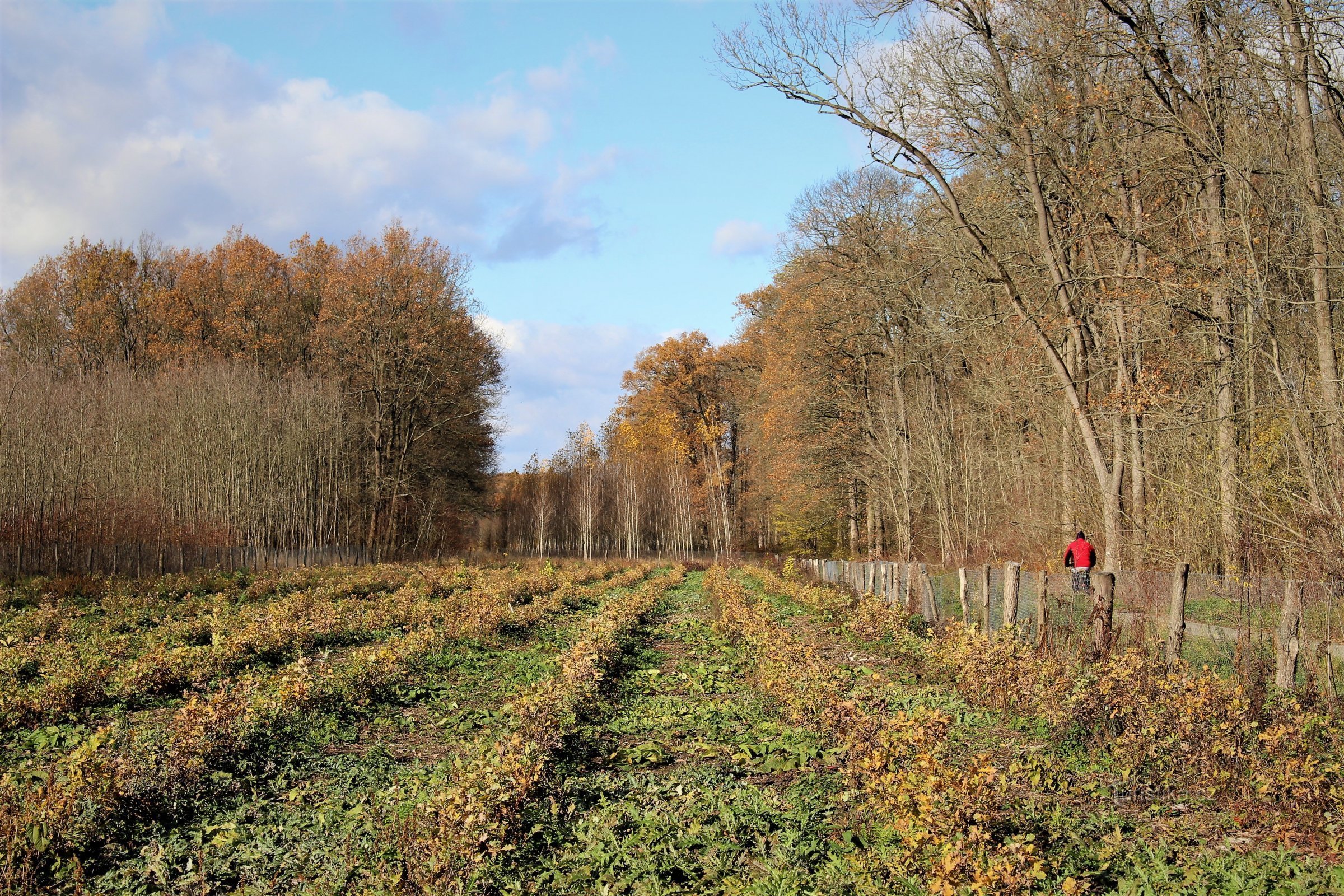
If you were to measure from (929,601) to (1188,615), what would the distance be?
684 centimetres

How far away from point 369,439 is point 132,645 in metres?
28.2

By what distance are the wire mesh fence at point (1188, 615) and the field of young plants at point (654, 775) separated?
1.79 feet

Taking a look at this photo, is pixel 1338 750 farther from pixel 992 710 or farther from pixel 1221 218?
pixel 1221 218

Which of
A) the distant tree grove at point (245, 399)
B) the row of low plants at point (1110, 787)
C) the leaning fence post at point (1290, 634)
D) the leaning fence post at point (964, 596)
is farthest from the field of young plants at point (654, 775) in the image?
the distant tree grove at point (245, 399)

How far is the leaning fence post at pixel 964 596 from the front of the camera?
526 inches

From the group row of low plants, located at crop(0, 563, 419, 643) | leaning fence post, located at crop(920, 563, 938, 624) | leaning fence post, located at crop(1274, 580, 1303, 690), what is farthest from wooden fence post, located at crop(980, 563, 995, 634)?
row of low plants, located at crop(0, 563, 419, 643)

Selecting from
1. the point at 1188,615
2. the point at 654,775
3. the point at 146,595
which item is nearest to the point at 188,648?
the point at 654,775

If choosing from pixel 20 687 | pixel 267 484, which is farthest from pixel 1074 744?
pixel 267 484

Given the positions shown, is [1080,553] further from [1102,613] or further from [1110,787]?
[1110,787]

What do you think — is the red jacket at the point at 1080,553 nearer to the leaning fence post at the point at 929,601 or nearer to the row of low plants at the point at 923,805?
the leaning fence post at the point at 929,601

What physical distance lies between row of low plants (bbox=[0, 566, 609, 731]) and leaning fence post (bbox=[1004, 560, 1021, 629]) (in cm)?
878

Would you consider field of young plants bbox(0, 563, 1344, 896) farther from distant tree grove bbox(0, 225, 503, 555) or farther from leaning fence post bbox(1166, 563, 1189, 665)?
distant tree grove bbox(0, 225, 503, 555)

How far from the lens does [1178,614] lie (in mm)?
8547

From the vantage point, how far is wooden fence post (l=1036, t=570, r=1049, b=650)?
10367 mm
